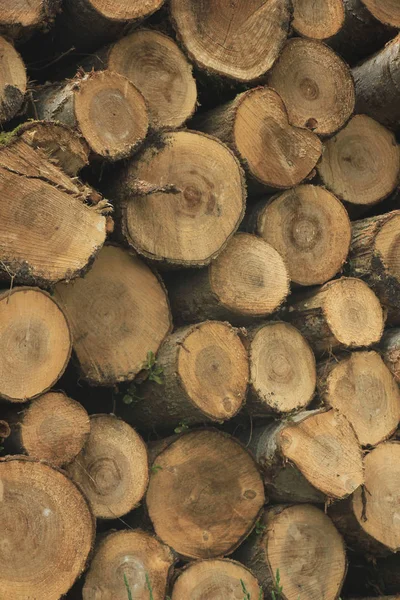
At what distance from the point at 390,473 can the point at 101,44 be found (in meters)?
2.42

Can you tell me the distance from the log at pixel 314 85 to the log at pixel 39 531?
2.23 meters

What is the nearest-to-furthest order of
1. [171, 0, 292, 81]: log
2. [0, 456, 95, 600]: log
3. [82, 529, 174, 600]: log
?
[0, 456, 95, 600]: log, [82, 529, 174, 600]: log, [171, 0, 292, 81]: log

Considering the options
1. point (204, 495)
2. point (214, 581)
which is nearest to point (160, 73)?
point (204, 495)

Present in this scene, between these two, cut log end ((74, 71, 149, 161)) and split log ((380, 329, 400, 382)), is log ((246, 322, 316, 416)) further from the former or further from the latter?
cut log end ((74, 71, 149, 161))

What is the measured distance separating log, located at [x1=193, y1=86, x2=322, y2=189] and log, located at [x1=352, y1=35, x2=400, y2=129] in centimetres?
70

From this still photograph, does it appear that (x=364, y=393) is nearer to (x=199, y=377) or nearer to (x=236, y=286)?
(x=236, y=286)

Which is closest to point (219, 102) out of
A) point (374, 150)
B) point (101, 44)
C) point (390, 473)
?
point (101, 44)

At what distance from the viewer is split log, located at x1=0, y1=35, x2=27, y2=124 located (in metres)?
3.21

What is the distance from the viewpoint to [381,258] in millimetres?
4090

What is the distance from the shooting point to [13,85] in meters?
3.24

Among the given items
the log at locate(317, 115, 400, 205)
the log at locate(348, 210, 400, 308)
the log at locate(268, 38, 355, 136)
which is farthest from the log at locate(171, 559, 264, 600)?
the log at locate(268, 38, 355, 136)

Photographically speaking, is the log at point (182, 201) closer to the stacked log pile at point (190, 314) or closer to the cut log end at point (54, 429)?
the stacked log pile at point (190, 314)

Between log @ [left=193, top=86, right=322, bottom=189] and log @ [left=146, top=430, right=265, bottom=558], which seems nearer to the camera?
log @ [left=146, top=430, right=265, bottom=558]

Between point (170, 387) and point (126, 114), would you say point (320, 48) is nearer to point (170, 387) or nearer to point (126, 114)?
point (126, 114)
